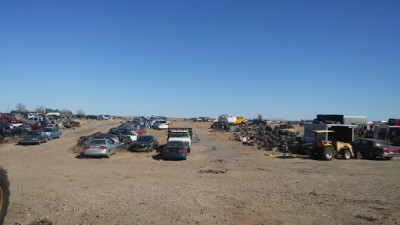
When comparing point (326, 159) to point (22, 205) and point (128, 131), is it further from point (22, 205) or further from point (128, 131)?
point (128, 131)

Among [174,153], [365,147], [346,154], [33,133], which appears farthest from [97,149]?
[365,147]

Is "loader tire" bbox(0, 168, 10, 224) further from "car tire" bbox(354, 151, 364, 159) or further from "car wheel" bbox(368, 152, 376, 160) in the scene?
"car wheel" bbox(368, 152, 376, 160)

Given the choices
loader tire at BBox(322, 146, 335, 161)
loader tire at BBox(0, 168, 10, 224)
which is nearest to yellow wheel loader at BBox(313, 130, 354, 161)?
loader tire at BBox(322, 146, 335, 161)

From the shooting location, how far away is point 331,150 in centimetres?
1973

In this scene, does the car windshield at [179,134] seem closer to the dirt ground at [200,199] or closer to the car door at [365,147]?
the dirt ground at [200,199]

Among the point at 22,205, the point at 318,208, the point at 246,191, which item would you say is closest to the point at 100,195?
the point at 22,205

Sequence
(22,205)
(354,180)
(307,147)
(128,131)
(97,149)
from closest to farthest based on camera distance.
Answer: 1. (22,205)
2. (354,180)
3. (97,149)
4. (307,147)
5. (128,131)

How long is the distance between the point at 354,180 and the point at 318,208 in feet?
18.5

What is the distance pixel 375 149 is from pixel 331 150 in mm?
3632

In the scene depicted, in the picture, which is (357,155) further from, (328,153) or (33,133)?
(33,133)

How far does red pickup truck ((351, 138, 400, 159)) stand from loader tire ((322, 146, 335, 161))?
272cm

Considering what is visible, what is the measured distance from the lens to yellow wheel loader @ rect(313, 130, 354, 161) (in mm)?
19609

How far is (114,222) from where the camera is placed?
6.17 m

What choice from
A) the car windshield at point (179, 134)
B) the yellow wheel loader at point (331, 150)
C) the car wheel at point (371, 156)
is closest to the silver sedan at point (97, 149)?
the car windshield at point (179, 134)
